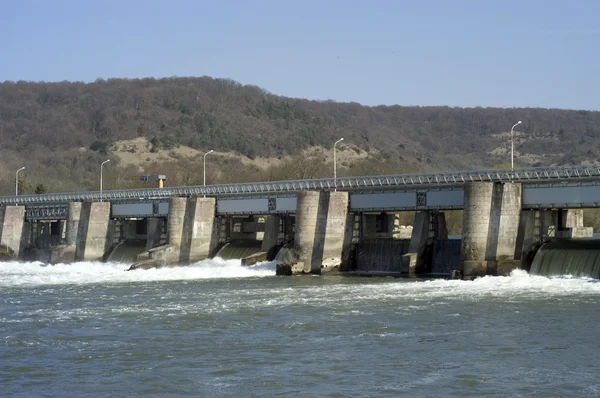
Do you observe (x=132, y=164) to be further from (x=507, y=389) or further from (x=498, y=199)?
(x=507, y=389)

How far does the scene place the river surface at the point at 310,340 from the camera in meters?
22.4

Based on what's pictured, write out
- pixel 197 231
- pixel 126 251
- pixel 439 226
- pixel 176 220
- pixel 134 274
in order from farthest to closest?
1. pixel 126 251
2. pixel 176 220
3. pixel 197 231
4. pixel 134 274
5. pixel 439 226

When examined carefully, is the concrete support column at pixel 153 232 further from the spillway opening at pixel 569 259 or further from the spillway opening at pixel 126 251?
the spillway opening at pixel 569 259

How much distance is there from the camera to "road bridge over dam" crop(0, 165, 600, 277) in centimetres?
4509

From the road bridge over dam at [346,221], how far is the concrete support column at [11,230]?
0.16m

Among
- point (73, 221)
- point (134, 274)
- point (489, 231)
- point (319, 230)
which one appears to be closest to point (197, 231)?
point (134, 274)

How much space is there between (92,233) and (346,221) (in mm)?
21645

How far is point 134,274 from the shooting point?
5484 cm

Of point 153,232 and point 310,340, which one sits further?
point 153,232

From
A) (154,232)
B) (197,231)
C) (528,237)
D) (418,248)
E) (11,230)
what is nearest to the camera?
(528,237)

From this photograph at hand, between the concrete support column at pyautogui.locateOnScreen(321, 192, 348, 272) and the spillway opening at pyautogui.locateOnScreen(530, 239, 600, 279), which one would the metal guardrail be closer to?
the concrete support column at pyautogui.locateOnScreen(321, 192, 348, 272)

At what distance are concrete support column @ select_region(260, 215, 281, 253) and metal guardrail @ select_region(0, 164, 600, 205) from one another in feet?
5.66

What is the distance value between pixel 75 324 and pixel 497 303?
14.4 m

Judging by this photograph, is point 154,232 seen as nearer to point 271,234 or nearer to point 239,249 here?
point 239,249
